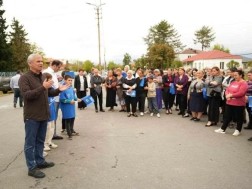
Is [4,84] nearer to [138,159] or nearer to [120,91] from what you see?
[120,91]

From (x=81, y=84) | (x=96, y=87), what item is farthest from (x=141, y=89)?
(x=81, y=84)

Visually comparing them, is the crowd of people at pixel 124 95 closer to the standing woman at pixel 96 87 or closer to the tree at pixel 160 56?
the standing woman at pixel 96 87

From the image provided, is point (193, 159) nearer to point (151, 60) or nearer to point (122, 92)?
point (122, 92)

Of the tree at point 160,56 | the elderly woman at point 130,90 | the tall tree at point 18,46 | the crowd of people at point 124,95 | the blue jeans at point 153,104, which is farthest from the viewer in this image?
the tree at point 160,56

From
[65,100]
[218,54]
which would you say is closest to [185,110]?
[65,100]

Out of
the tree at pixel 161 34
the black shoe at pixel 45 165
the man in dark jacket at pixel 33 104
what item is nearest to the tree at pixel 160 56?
the tree at pixel 161 34

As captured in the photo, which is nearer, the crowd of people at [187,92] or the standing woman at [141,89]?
the crowd of people at [187,92]

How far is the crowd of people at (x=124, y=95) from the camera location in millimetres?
5148

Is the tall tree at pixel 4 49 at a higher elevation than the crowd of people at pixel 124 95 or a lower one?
higher

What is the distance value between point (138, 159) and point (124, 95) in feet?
22.6

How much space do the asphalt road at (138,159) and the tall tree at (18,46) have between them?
44.3 metres

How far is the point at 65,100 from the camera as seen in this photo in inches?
305

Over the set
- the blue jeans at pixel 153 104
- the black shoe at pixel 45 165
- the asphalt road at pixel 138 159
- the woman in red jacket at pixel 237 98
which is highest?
the woman in red jacket at pixel 237 98

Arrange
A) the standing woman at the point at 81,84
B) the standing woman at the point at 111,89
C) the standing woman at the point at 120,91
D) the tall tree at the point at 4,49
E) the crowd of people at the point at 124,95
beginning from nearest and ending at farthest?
the crowd of people at the point at 124,95 → the standing woman at the point at 120,91 → the standing woman at the point at 111,89 → the standing woman at the point at 81,84 → the tall tree at the point at 4,49
